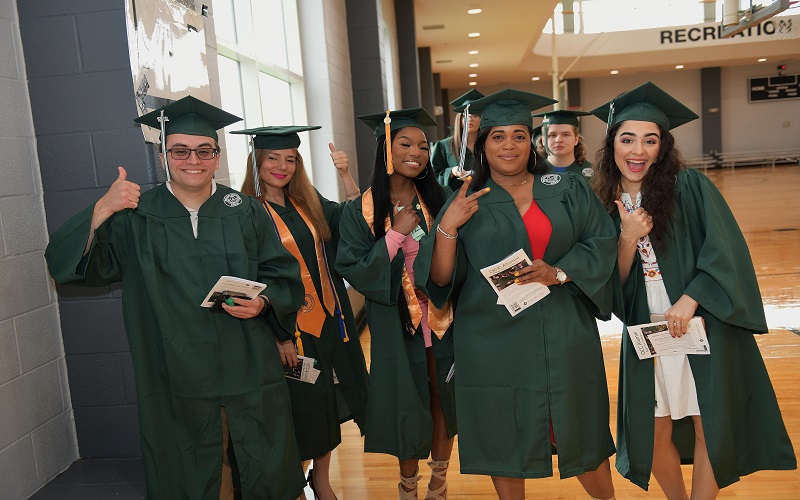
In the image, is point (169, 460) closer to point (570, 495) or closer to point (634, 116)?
point (570, 495)

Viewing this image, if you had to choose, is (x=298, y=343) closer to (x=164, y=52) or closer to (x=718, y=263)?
(x=164, y=52)

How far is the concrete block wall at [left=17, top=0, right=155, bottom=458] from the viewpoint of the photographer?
257 cm

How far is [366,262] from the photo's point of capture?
262 centimetres

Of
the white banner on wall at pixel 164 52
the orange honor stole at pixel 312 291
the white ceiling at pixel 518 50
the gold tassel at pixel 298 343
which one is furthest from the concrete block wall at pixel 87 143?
the white ceiling at pixel 518 50

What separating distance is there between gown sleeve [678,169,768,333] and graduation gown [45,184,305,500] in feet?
4.77

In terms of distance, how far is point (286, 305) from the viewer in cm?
243

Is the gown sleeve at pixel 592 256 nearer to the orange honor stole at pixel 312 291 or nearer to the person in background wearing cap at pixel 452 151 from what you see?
the orange honor stole at pixel 312 291

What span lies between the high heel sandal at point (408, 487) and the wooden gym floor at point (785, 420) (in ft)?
0.85

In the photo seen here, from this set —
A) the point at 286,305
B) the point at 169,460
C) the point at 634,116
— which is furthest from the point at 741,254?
the point at 169,460

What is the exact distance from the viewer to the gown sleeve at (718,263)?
A: 2.28 m

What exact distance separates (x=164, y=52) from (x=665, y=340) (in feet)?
7.19

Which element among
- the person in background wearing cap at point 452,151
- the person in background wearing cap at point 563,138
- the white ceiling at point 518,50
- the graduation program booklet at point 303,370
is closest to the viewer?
the graduation program booklet at point 303,370

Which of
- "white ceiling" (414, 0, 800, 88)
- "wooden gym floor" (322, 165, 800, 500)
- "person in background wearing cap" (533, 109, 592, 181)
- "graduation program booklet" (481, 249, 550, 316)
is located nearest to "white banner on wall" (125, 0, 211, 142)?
"graduation program booklet" (481, 249, 550, 316)

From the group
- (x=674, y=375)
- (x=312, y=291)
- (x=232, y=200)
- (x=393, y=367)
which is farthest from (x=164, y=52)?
(x=674, y=375)
